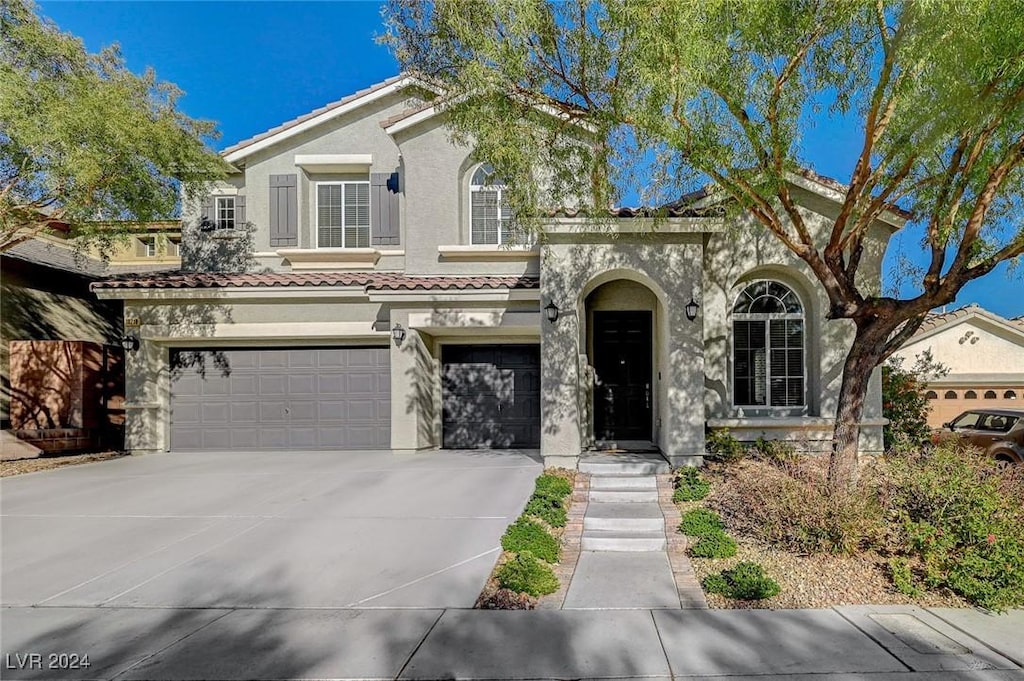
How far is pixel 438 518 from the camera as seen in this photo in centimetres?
626

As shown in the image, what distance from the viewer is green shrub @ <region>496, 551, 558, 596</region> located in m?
4.53

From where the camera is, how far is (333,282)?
10461 millimetres

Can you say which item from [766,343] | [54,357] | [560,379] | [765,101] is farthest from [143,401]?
[766,343]

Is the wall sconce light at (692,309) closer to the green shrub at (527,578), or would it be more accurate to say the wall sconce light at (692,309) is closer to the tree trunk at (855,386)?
the tree trunk at (855,386)

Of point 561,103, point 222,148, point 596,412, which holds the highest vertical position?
point 222,148

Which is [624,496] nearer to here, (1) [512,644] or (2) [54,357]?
(1) [512,644]

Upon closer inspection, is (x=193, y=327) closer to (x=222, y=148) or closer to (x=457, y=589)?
(x=222, y=148)

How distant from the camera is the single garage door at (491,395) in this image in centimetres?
1085

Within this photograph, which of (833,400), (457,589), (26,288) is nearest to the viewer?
(457,589)

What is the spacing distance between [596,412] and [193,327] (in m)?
8.86

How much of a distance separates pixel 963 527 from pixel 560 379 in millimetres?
5181

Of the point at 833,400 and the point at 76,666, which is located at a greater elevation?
the point at 833,400

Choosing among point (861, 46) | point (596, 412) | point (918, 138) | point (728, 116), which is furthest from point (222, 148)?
point (918, 138)

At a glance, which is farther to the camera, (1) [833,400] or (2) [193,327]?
(2) [193,327]
